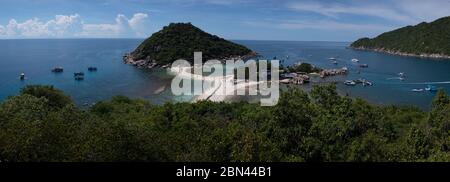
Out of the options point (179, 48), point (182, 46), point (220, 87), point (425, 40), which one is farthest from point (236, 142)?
point (425, 40)

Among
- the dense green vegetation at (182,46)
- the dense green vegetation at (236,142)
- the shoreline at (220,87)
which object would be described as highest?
the dense green vegetation at (182,46)

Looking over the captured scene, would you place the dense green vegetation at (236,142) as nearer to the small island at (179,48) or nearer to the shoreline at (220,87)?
the shoreline at (220,87)

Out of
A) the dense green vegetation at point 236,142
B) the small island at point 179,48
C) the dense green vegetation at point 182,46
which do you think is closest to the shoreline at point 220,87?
the small island at point 179,48

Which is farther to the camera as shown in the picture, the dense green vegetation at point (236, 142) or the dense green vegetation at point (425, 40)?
the dense green vegetation at point (425, 40)

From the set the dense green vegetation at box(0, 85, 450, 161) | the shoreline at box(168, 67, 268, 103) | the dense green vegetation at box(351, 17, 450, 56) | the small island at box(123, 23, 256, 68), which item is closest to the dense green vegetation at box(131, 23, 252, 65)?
the small island at box(123, 23, 256, 68)
